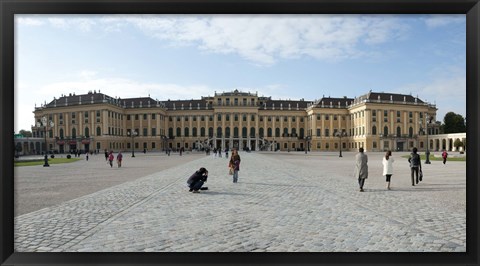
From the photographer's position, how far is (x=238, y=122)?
83.7 metres

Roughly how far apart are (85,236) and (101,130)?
6686 centimetres

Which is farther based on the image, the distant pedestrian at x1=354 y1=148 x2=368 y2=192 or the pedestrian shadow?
the distant pedestrian at x1=354 y1=148 x2=368 y2=192

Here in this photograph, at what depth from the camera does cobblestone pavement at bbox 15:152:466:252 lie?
4.96 m

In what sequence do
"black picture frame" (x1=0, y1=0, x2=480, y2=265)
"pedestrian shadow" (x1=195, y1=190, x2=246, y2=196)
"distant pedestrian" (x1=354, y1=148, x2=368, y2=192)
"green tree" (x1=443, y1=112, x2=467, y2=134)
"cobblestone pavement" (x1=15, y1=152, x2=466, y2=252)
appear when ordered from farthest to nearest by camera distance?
"green tree" (x1=443, y1=112, x2=467, y2=134)
"distant pedestrian" (x1=354, y1=148, x2=368, y2=192)
"pedestrian shadow" (x1=195, y1=190, x2=246, y2=196)
"cobblestone pavement" (x1=15, y1=152, x2=466, y2=252)
"black picture frame" (x1=0, y1=0, x2=480, y2=265)

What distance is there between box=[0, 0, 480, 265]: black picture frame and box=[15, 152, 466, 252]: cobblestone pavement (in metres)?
0.67

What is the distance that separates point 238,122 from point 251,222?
77.5m

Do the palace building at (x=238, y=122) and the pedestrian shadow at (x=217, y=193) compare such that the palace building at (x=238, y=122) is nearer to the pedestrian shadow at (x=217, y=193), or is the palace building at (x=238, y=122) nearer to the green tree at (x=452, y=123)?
the green tree at (x=452, y=123)

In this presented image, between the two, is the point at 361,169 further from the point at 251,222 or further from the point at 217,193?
the point at 251,222

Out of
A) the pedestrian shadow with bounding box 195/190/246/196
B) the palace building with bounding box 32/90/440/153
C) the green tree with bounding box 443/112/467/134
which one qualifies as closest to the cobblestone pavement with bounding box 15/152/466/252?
the pedestrian shadow with bounding box 195/190/246/196

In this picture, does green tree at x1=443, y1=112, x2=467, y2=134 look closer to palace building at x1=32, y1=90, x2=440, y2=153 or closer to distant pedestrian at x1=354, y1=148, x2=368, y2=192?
palace building at x1=32, y1=90, x2=440, y2=153

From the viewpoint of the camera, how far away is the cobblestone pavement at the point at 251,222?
4.96 m
